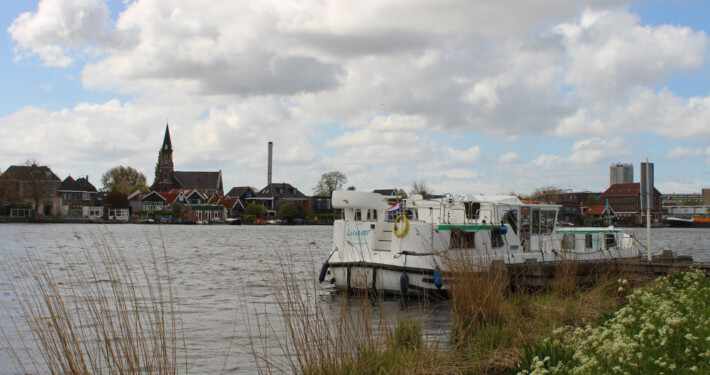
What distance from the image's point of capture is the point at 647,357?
635 centimetres

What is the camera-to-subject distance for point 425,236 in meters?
19.3

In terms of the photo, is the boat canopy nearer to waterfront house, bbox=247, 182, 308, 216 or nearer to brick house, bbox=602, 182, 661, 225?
waterfront house, bbox=247, 182, 308, 216

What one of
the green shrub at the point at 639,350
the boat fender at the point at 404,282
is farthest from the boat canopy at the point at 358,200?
the green shrub at the point at 639,350

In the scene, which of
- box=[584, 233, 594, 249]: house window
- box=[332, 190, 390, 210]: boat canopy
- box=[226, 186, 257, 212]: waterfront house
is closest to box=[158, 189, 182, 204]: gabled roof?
box=[226, 186, 257, 212]: waterfront house

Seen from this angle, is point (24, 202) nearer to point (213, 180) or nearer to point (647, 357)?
point (213, 180)

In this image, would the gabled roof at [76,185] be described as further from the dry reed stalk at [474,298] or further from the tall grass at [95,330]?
the dry reed stalk at [474,298]

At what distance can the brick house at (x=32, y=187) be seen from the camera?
106312mm

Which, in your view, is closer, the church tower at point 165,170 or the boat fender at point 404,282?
the boat fender at point 404,282

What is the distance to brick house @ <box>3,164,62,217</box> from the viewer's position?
10631 cm

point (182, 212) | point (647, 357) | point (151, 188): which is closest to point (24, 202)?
point (182, 212)

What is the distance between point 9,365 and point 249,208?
124m

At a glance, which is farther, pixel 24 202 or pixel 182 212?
pixel 182 212

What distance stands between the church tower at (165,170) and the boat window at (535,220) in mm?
147592

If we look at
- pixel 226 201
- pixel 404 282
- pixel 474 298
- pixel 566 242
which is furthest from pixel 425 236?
pixel 226 201
